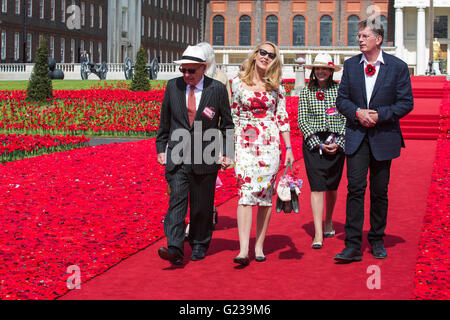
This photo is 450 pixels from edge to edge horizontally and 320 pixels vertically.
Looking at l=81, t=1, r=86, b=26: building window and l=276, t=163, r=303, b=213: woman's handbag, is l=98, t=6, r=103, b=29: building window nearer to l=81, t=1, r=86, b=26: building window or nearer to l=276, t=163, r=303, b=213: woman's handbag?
l=81, t=1, r=86, b=26: building window

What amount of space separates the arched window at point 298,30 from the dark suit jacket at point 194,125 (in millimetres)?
74449

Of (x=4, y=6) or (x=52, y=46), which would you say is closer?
(x=4, y=6)

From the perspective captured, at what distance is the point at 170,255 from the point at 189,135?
39.6 inches

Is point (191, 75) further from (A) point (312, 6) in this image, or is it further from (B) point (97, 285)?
(A) point (312, 6)

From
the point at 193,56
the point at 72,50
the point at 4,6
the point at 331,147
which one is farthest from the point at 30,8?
the point at 193,56

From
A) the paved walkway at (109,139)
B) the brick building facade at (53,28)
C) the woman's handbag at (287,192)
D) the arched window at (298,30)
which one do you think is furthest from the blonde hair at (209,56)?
the arched window at (298,30)

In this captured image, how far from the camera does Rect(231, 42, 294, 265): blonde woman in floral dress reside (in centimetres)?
650

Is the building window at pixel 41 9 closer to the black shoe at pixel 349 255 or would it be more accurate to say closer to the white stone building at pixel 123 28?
the white stone building at pixel 123 28

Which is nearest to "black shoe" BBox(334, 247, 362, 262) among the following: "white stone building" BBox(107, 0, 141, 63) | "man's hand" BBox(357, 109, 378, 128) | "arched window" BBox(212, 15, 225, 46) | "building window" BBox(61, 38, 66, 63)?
→ "man's hand" BBox(357, 109, 378, 128)

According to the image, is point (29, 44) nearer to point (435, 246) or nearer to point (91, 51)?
point (91, 51)

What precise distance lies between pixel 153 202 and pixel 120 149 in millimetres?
6088

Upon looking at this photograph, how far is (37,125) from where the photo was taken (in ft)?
67.6

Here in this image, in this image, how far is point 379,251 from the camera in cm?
677

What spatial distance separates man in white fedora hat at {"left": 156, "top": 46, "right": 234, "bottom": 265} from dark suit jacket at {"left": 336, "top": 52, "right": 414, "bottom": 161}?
1.08m
